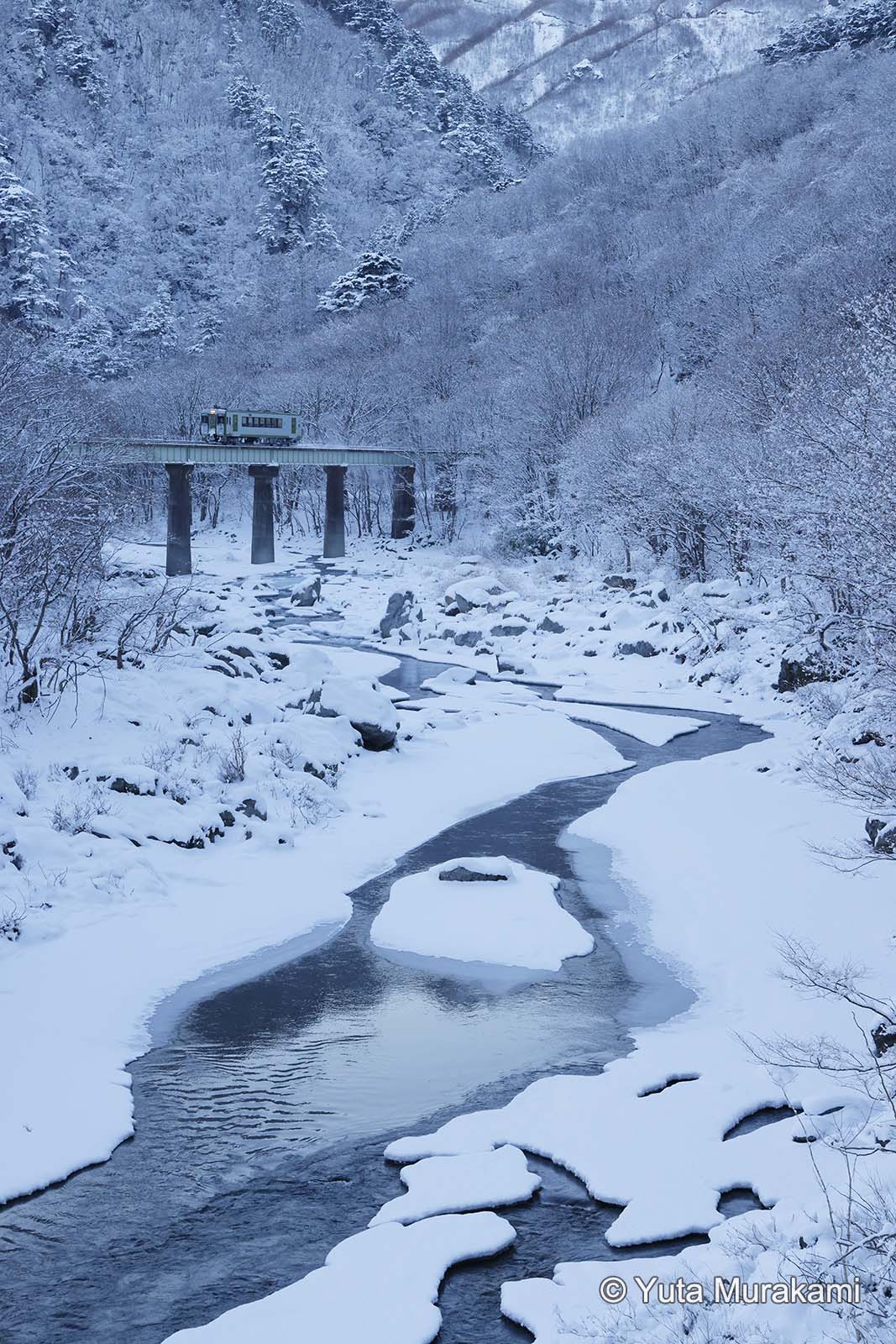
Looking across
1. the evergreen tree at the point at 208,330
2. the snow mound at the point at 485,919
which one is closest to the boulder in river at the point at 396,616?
the snow mound at the point at 485,919

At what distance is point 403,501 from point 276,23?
371 feet

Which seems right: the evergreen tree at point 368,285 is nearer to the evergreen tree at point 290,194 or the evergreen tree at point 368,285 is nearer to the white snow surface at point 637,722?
the evergreen tree at point 290,194

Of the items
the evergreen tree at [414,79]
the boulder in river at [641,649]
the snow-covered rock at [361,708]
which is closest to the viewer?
the snow-covered rock at [361,708]

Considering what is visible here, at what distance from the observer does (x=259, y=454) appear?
55.8 metres

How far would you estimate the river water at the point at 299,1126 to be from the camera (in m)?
6.70

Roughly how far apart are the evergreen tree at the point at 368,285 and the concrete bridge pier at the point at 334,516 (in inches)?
1135

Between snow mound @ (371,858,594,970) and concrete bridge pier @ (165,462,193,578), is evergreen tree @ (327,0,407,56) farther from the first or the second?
snow mound @ (371,858,594,970)

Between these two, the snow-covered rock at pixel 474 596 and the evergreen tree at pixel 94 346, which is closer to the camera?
the snow-covered rock at pixel 474 596

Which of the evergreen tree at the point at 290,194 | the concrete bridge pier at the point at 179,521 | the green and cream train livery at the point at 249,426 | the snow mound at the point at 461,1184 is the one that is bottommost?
the snow mound at the point at 461,1184

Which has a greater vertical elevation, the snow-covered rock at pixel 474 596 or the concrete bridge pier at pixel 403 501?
the concrete bridge pier at pixel 403 501

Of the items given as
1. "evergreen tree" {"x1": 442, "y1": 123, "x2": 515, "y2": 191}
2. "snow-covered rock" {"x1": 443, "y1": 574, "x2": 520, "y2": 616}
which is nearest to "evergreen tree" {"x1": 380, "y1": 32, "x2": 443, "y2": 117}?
"evergreen tree" {"x1": 442, "y1": 123, "x2": 515, "y2": 191}

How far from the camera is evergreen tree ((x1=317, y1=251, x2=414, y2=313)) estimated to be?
8238cm

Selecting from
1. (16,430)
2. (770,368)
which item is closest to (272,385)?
(770,368)

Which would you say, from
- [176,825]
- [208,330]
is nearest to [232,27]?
[208,330]
